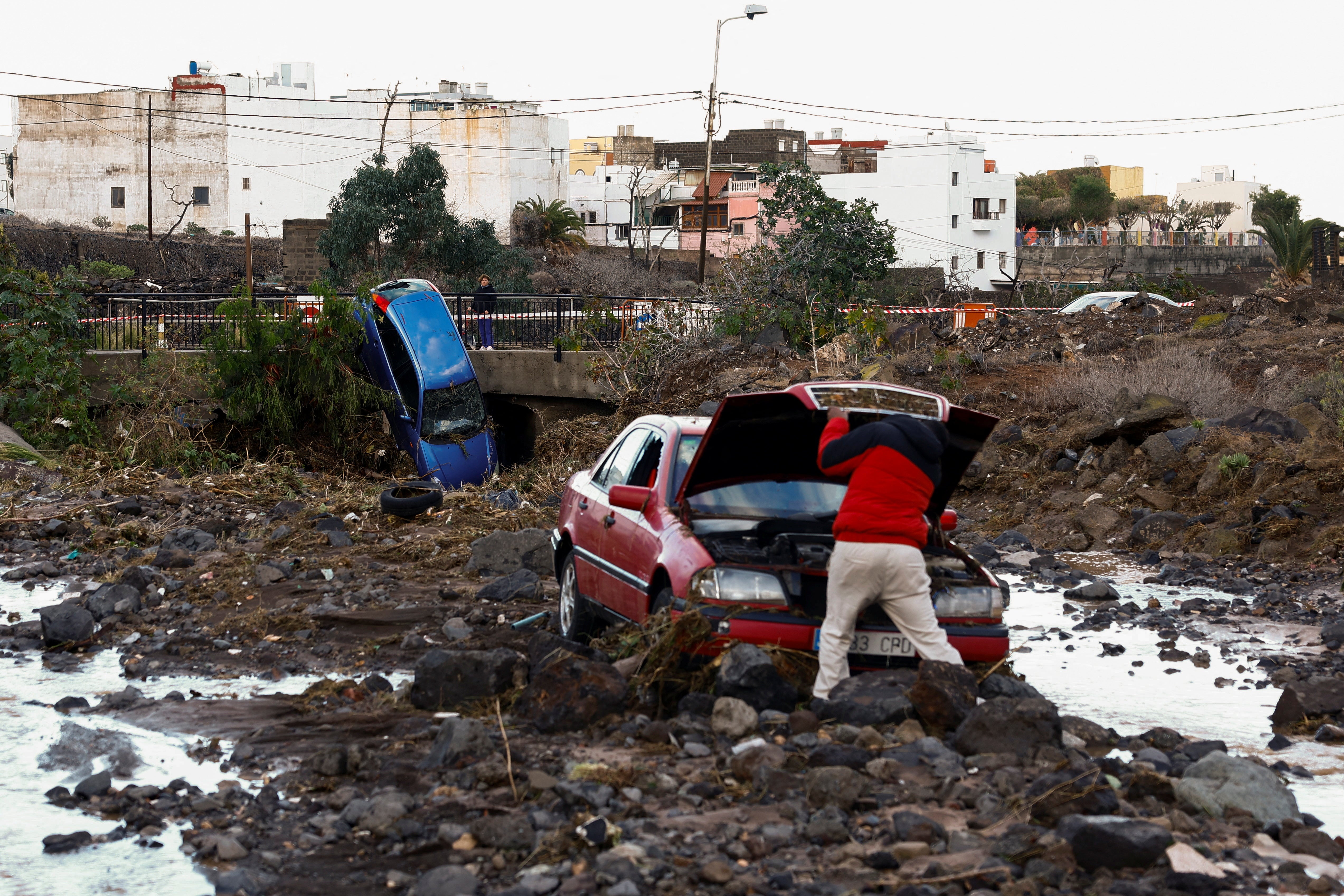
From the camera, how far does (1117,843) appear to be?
4.31 m

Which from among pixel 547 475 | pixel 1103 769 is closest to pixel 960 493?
pixel 547 475

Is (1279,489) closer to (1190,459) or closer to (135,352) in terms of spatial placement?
(1190,459)

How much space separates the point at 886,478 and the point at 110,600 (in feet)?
20.3

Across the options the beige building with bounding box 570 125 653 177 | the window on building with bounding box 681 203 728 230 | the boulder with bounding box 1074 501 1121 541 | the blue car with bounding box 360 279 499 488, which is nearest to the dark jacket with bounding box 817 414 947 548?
the boulder with bounding box 1074 501 1121 541

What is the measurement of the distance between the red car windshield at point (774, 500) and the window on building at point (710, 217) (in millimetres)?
63542

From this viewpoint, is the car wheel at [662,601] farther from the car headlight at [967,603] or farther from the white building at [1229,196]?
the white building at [1229,196]

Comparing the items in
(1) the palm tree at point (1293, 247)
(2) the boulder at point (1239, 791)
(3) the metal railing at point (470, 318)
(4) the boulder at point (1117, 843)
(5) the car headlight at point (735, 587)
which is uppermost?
(1) the palm tree at point (1293, 247)

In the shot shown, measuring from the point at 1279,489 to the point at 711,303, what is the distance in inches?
441

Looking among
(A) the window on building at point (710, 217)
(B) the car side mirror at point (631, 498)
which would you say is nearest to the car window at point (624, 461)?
(B) the car side mirror at point (631, 498)

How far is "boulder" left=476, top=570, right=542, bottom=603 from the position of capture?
386 inches

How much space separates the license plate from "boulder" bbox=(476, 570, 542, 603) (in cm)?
384

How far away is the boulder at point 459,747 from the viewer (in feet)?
18.1

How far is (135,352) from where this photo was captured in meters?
20.6

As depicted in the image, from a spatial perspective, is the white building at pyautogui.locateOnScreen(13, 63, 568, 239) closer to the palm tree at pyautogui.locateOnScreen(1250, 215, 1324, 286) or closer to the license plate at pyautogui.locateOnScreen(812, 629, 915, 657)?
the palm tree at pyautogui.locateOnScreen(1250, 215, 1324, 286)
